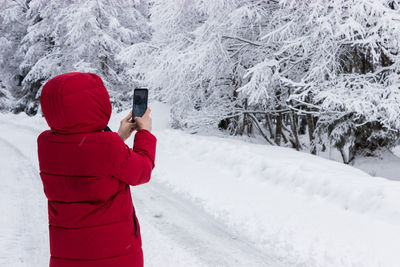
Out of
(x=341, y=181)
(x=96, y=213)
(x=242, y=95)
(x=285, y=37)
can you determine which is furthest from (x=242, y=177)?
(x=96, y=213)

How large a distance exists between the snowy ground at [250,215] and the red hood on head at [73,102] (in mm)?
2440

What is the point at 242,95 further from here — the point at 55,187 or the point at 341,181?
the point at 55,187

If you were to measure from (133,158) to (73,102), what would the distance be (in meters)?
0.36

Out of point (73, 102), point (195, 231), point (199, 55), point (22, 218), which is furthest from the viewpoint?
point (199, 55)

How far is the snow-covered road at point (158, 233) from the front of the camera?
3521 millimetres

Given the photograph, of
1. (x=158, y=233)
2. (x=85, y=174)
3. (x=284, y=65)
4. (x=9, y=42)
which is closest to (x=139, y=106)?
(x=85, y=174)

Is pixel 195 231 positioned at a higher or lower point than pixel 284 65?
lower

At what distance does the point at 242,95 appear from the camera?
409 inches

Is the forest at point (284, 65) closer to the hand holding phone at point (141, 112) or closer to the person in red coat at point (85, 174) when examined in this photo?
the hand holding phone at point (141, 112)

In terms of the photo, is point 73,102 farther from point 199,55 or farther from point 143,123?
point 199,55

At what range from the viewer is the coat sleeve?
145 cm

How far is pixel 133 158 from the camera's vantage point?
4.92 ft

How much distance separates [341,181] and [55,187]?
15.5 feet

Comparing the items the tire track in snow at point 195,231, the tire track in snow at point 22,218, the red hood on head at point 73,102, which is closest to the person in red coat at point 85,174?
the red hood on head at point 73,102
